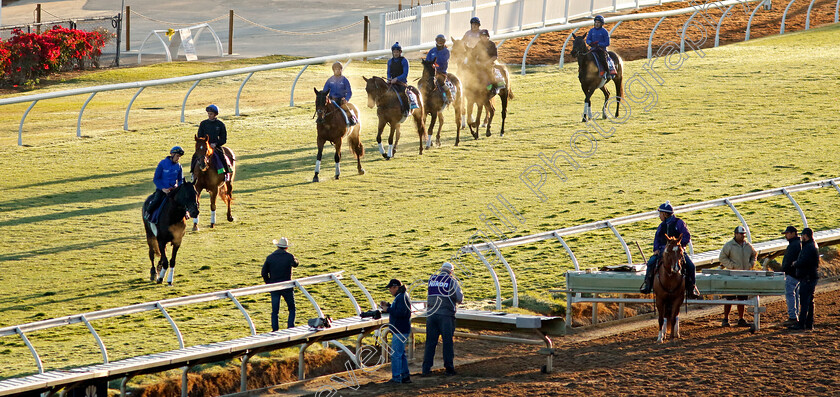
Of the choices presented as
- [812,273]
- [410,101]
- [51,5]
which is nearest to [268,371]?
[812,273]

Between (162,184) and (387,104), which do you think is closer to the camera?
(162,184)

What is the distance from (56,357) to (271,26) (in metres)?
27.5

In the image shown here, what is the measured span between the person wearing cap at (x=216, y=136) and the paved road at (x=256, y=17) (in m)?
15.3

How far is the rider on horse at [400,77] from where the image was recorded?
19.2m

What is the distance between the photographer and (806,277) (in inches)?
491

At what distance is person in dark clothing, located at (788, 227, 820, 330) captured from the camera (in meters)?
12.4

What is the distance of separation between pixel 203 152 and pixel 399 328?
546 centimetres

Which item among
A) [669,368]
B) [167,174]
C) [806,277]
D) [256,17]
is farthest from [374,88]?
[256,17]

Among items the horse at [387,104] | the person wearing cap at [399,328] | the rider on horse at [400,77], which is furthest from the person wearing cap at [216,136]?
the person wearing cap at [399,328]

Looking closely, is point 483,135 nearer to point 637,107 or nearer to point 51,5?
point 637,107

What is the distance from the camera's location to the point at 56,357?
458 inches

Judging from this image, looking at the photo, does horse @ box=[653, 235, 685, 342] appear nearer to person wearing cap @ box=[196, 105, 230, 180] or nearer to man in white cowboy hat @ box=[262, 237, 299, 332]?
man in white cowboy hat @ box=[262, 237, 299, 332]

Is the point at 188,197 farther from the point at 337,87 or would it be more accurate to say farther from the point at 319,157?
the point at 337,87

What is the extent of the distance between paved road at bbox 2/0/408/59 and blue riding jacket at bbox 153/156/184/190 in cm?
1760
